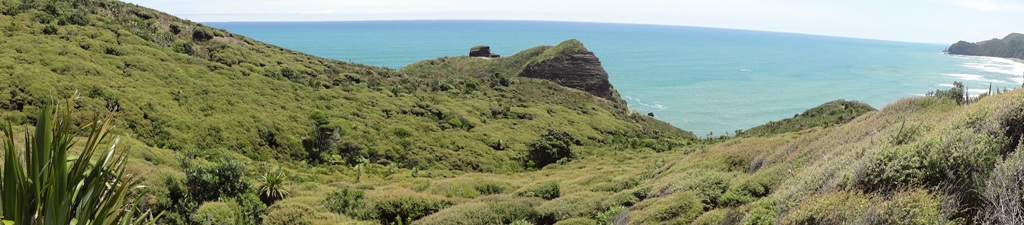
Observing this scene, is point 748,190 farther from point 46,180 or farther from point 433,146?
point 433,146

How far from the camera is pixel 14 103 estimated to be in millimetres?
34781

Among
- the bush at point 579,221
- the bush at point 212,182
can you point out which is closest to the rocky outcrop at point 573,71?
the bush at point 212,182

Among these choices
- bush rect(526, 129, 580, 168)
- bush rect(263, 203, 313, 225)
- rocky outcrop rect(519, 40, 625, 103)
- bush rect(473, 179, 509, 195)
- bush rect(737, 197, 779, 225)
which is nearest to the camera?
bush rect(737, 197, 779, 225)

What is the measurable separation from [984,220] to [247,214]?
20837 millimetres

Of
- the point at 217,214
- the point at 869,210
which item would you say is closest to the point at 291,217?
the point at 217,214

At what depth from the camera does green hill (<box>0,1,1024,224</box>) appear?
1062cm

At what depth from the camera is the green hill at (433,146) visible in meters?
10.6

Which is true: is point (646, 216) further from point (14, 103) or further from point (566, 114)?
point (566, 114)

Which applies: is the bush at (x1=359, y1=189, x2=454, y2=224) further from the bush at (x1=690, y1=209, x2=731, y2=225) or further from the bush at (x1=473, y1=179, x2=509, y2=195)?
the bush at (x1=690, y1=209, x2=731, y2=225)

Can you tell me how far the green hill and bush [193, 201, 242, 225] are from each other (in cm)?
12

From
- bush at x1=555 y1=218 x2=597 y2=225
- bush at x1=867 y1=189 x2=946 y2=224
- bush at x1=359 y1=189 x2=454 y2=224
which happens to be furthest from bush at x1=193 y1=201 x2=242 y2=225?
bush at x1=867 y1=189 x2=946 y2=224

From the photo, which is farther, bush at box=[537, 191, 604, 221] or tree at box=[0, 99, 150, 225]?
bush at box=[537, 191, 604, 221]

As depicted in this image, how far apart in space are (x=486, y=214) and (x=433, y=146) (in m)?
34.9

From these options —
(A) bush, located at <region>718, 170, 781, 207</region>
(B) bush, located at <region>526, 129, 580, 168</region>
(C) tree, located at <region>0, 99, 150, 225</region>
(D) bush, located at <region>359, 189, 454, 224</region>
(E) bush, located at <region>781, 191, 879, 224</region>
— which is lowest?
(B) bush, located at <region>526, 129, 580, 168</region>
